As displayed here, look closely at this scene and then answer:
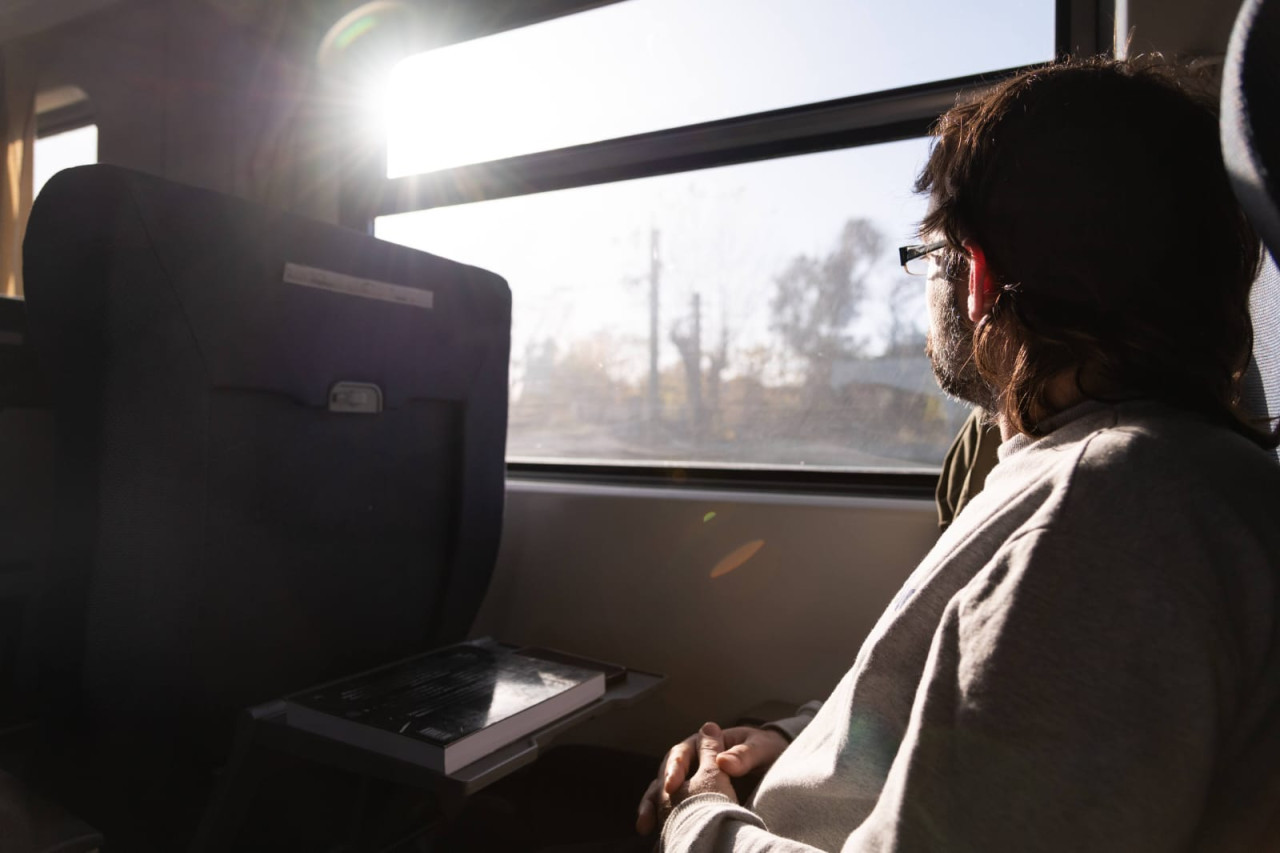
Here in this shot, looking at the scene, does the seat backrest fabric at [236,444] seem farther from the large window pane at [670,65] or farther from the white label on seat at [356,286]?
the large window pane at [670,65]

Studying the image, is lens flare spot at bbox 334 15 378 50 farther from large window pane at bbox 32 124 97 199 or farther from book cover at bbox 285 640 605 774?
book cover at bbox 285 640 605 774

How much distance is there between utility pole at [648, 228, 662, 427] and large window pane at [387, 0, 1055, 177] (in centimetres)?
26

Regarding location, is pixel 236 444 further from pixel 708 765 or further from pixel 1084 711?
pixel 1084 711

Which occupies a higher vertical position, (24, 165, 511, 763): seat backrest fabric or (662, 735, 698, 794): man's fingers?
(24, 165, 511, 763): seat backrest fabric

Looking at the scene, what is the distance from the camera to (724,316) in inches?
67.7

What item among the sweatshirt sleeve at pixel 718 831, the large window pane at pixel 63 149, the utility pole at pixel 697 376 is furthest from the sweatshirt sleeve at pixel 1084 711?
the large window pane at pixel 63 149

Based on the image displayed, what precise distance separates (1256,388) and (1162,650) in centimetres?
41

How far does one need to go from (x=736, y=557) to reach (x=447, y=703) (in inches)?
26.9

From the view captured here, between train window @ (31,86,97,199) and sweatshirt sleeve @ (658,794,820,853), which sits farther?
train window @ (31,86,97,199)

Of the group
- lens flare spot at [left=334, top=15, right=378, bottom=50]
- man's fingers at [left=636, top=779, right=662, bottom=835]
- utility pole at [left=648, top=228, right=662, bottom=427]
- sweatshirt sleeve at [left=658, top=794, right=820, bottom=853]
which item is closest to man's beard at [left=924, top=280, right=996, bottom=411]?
sweatshirt sleeve at [left=658, top=794, right=820, bottom=853]

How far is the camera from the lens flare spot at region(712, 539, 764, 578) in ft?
4.83

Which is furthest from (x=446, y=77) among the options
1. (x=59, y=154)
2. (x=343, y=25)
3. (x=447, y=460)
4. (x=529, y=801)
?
(x=529, y=801)

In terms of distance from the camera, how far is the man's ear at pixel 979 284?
663mm

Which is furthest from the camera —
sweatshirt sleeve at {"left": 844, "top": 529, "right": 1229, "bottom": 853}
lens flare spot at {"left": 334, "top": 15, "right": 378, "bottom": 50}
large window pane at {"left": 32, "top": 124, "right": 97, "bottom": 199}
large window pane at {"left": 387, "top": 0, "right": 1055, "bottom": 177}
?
large window pane at {"left": 32, "top": 124, "right": 97, "bottom": 199}
